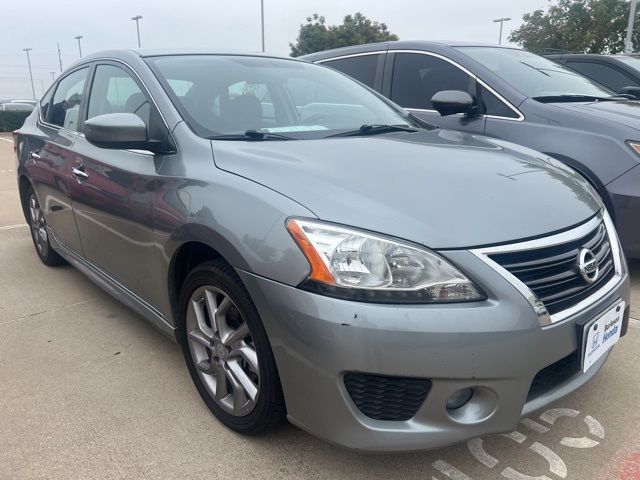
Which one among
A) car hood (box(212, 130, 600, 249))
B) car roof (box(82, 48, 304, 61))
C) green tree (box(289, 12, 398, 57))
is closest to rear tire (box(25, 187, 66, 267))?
car roof (box(82, 48, 304, 61))

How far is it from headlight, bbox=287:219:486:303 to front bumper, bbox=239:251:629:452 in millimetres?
32

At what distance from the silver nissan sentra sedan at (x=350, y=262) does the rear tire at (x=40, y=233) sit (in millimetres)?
1581

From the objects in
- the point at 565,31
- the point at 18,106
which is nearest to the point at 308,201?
the point at 565,31

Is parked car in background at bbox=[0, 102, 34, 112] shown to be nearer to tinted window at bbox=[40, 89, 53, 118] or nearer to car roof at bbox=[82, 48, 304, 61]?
tinted window at bbox=[40, 89, 53, 118]

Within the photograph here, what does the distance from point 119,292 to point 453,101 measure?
2.56 metres

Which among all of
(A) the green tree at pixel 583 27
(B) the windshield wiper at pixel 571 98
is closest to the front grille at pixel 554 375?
(B) the windshield wiper at pixel 571 98

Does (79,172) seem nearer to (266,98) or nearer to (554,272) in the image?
(266,98)

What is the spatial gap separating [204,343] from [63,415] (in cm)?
70

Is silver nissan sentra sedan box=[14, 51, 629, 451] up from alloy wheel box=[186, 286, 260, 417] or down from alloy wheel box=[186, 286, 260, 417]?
up

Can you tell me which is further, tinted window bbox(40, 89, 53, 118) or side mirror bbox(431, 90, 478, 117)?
tinted window bbox(40, 89, 53, 118)

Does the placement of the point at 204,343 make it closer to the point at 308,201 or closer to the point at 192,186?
the point at 192,186

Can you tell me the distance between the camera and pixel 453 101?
389cm

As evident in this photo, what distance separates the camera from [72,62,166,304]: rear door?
8.02ft

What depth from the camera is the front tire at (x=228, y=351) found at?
1879 mm
